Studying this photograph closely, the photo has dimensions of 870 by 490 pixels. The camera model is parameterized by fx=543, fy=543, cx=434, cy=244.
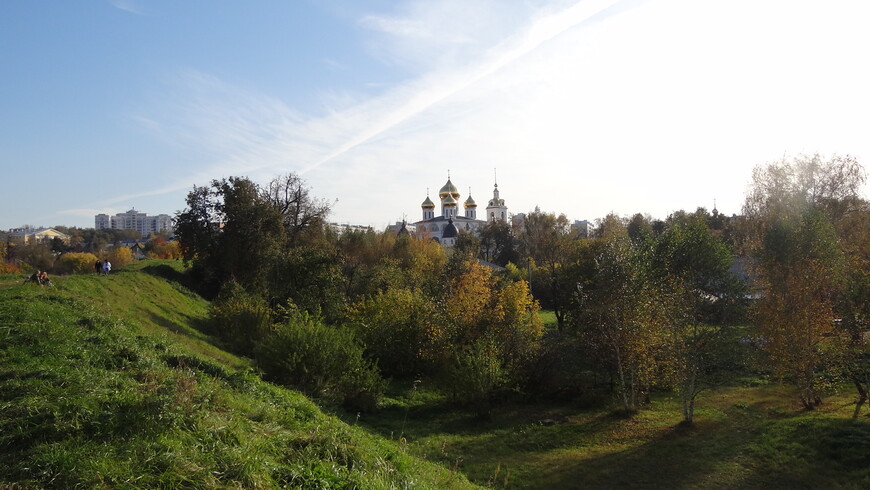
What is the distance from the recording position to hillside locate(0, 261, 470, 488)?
17.2 feet

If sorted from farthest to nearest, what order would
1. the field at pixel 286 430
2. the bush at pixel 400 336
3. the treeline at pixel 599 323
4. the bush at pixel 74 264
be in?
1. the bush at pixel 74 264
2. the bush at pixel 400 336
3. the treeline at pixel 599 323
4. the field at pixel 286 430

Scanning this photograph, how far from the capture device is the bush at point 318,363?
14906mm

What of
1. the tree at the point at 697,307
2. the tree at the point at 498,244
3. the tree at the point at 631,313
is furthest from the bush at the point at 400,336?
the tree at the point at 498,244

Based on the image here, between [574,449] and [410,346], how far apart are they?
8.61 meters

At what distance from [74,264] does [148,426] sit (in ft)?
176

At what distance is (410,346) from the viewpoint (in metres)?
21.7

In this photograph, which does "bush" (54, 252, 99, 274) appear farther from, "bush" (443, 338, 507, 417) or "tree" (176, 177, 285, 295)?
"bush" (443, 338, 507, 417)

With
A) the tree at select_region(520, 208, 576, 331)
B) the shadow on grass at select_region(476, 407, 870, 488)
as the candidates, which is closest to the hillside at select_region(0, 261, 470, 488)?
the shadow on grass at select_region(476, 407, 870, 488)

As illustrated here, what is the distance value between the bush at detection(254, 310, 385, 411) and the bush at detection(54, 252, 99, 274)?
41896mm

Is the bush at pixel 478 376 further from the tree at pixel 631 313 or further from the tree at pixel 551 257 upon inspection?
the tree at pixel 551 257

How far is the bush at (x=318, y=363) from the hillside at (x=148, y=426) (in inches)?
142

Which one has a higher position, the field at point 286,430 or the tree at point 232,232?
the tree at point 232,232

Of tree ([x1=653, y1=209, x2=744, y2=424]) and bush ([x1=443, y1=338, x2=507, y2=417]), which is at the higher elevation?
tree ([x1=653, y1=209, x2=744, y2=424])

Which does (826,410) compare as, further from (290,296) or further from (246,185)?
(246,185)
